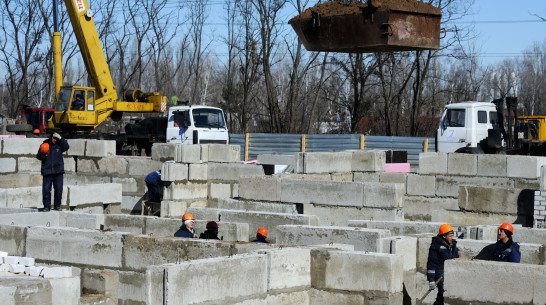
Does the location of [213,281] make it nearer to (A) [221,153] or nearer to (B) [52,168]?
(B) [52,168]

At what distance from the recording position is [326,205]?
11984mm

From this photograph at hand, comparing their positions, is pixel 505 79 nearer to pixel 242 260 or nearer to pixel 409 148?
pixel 409 148

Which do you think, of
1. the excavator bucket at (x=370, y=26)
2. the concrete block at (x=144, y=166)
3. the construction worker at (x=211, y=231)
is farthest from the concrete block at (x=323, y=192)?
the concrete block at (x=144, y=166)

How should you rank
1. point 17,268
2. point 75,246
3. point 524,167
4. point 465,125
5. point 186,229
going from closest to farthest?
1. point 17,268
2. point 75,246
3. point 186,229
4. point 524,167
5. point 465,125

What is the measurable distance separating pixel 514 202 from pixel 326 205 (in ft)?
8.81

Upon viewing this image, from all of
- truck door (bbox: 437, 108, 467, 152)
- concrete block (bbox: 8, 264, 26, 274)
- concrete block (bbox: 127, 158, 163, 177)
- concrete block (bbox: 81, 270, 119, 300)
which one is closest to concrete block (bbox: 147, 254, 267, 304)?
concrete block (bbox: 81, 270, 119, 300)

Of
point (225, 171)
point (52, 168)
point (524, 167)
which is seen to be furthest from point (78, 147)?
point (524, 167)

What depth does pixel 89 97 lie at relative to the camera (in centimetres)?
2553

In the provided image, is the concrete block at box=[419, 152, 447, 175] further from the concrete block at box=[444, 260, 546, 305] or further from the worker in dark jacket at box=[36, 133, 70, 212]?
the concrete block at box=[444, 260, 546, 305]

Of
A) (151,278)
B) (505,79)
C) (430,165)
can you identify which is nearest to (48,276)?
(151,278)

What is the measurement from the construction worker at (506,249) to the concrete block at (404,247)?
85 centimetres

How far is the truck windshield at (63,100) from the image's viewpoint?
81.8ft

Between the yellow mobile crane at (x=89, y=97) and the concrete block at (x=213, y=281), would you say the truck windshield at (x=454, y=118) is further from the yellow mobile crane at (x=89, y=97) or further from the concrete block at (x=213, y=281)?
the concrete block at (x=213, y=281)

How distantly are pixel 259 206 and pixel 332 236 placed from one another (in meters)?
3.53
